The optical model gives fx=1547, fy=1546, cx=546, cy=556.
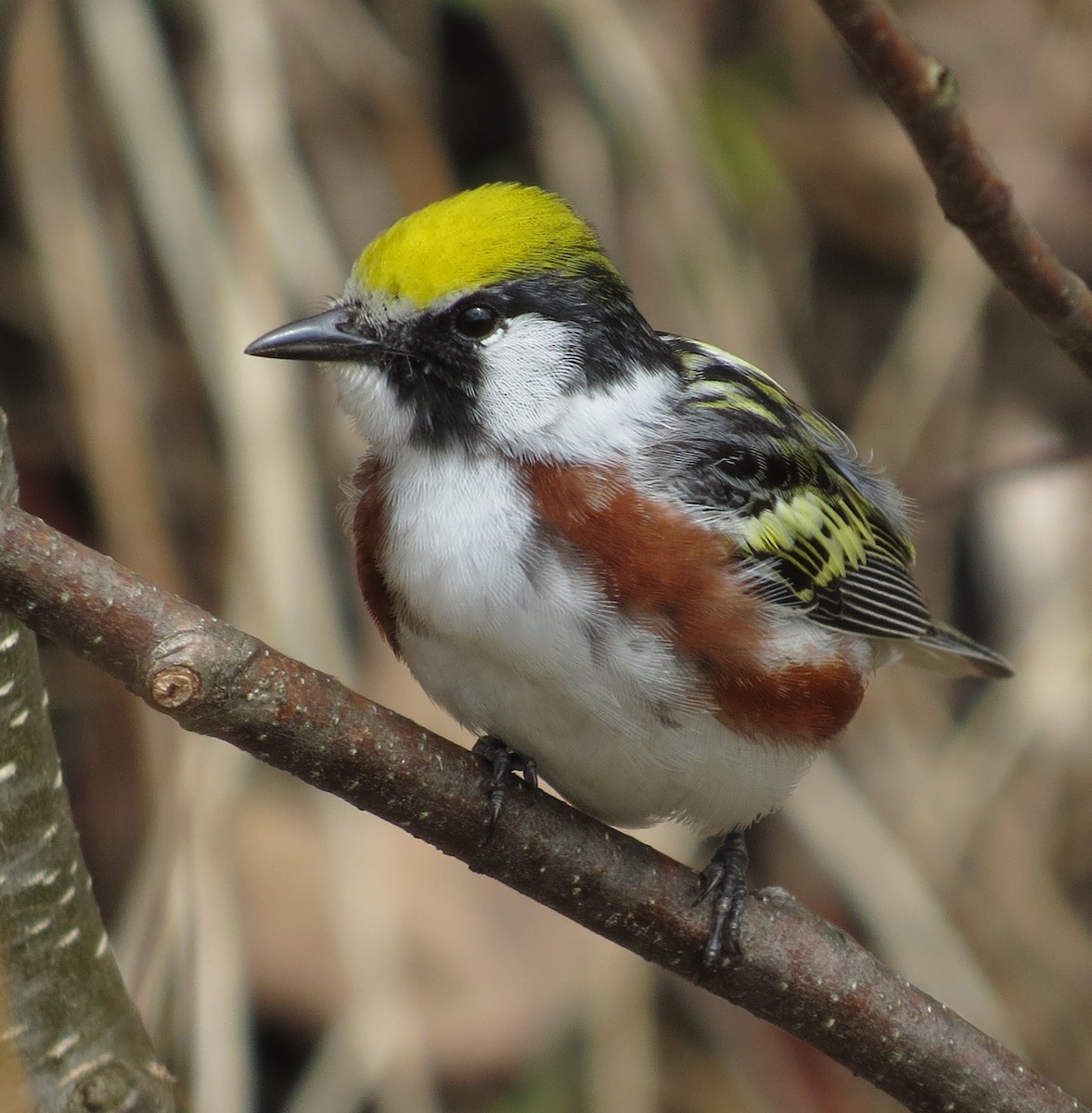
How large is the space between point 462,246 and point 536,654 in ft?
1.98

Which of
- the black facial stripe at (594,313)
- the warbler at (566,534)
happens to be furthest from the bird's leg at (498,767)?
the black facial stripe at (594,313)

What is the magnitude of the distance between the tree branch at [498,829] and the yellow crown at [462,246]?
0.74 meters

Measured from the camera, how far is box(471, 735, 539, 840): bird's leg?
1.87 metres

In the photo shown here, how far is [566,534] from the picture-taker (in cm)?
218

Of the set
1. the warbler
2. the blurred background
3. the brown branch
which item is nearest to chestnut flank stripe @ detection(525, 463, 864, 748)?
the warbler

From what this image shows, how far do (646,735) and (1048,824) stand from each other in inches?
106

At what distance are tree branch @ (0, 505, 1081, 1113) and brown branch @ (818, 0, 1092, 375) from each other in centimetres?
82

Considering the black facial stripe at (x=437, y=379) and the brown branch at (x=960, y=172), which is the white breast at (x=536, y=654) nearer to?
the black facial stripe at (x=437, y=379)

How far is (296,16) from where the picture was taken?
418 cm

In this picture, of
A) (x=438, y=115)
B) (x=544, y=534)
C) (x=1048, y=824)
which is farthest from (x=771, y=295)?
(x=544, y=534)

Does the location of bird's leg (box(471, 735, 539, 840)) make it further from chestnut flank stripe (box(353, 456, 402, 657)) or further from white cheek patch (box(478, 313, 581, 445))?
white cheek patch (box(478, 313, 581, 445))

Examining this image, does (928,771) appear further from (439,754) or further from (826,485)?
(439,754)

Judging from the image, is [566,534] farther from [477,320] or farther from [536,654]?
[477,320]

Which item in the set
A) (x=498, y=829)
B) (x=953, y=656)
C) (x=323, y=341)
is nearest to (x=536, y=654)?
(x=498, y=829)
